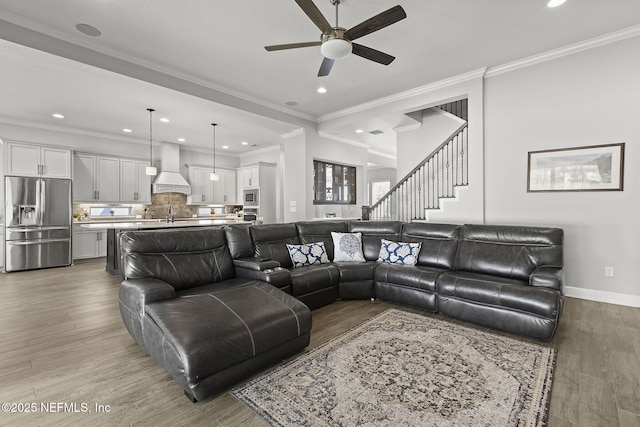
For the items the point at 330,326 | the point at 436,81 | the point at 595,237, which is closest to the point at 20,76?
the point at 330,326

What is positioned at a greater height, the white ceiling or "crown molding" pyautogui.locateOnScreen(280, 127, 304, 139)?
the white ceiling

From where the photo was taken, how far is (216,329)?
1.93 m

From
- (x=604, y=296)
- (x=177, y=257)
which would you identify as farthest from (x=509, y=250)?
(x=177, y=257)

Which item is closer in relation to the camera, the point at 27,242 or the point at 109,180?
the point at 27,242

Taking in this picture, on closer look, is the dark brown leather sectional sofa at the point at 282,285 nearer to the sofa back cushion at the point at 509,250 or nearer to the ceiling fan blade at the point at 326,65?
the sofa back cushion at the point at 509,250

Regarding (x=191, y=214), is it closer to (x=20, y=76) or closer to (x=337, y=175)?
(x=337, y=175)

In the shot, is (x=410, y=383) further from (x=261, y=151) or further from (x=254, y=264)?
(x=261, y=151)

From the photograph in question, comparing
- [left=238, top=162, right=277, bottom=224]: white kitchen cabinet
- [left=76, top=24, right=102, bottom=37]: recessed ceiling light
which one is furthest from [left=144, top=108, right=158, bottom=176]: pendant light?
[left=238, top=162, right=277, bottom=224]: white kitchen cabinet

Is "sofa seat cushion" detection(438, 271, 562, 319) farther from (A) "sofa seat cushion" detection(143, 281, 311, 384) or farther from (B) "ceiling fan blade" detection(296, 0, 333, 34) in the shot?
(B) "ceiling fan blade" detection(296, 0, 333, 34)

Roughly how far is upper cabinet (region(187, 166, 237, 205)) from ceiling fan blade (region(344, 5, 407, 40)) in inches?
272

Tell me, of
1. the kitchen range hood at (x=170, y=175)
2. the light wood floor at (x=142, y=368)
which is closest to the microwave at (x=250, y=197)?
the kitchen range hood at (x=170, y=175)

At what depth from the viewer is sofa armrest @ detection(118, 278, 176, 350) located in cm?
224

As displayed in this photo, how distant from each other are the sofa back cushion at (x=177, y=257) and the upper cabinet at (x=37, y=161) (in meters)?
4.76

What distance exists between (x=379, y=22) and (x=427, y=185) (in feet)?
11.9
